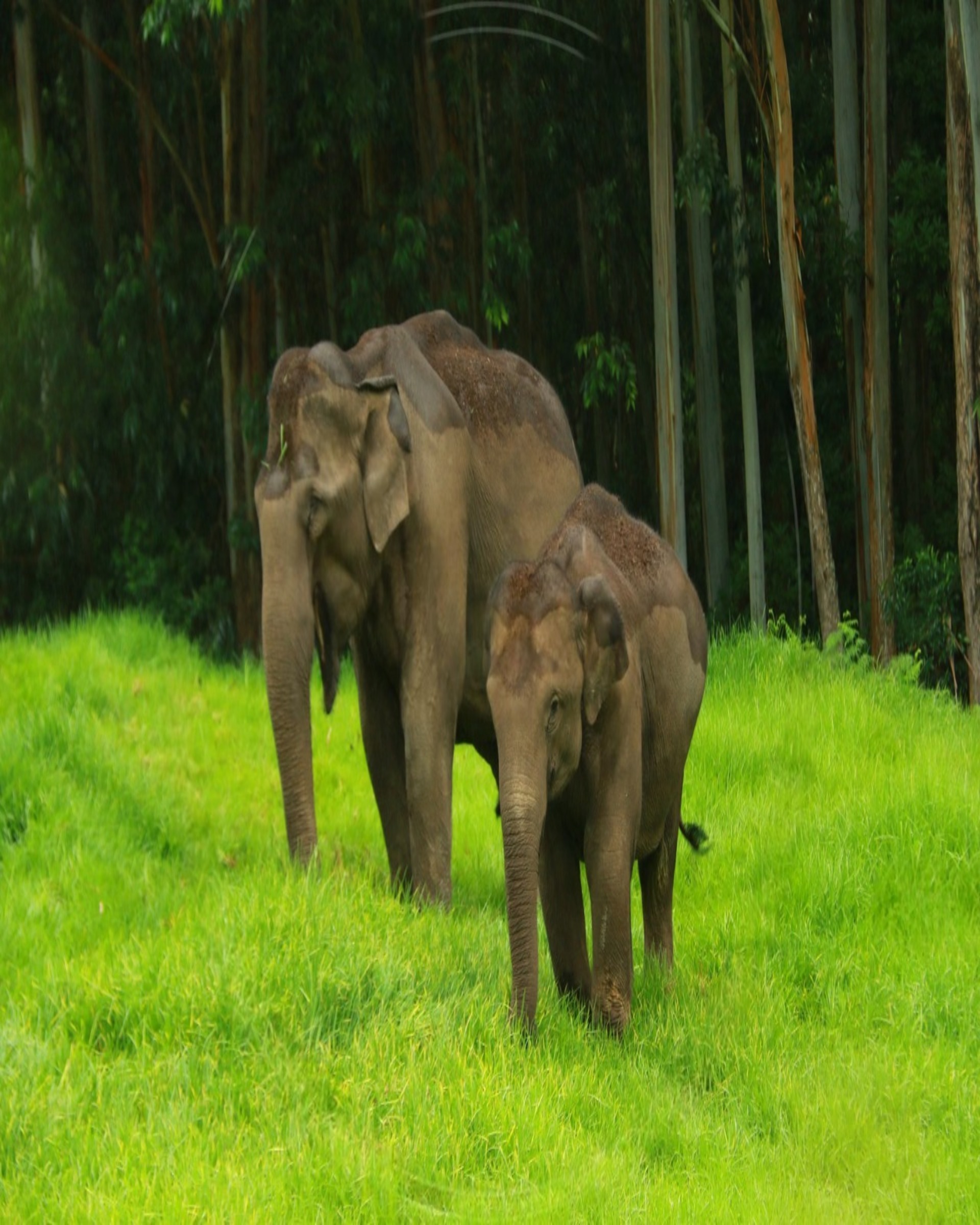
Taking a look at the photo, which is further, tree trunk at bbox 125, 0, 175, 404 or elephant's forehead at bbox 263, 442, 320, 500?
tree trunk at bbox 125, 0, 175, 404

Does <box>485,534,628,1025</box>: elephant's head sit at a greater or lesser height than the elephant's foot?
greater

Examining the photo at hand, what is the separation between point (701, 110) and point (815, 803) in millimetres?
7763

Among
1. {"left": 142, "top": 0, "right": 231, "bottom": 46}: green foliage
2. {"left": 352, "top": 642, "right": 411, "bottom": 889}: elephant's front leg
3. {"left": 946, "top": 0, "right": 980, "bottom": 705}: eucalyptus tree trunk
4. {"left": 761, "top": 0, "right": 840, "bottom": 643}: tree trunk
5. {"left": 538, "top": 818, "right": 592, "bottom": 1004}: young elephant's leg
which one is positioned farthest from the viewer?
{"left": 761, "top": 0, "right": 840, "bottom": 643}: tree trunk

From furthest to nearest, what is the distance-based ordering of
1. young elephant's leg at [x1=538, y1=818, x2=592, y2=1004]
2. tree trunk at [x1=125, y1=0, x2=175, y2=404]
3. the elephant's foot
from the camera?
1. tree trunk at [x1=125, y1=0, x2=175, y2=404]
2. young elephant's leg at [x1=538, y1=818, x2=592, y2=1004]
3. the elephant's foot

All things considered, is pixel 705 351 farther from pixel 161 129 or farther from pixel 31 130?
pixel 31 130

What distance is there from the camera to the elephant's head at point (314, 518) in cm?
677

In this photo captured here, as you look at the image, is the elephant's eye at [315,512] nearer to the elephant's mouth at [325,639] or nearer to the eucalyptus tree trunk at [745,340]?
the elephant's mouth at [325,639]

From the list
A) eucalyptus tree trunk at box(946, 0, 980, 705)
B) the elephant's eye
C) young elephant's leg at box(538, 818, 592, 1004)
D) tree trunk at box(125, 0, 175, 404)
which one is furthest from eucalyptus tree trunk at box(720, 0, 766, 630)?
young elephant's leg at box(538, 818, 592, 1004)

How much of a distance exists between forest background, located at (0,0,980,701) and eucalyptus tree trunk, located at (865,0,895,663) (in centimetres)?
3

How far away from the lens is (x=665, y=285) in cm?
1267

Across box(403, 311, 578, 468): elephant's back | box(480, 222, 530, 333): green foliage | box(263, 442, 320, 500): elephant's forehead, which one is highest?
box(480, 222, 530, 333): green foliage

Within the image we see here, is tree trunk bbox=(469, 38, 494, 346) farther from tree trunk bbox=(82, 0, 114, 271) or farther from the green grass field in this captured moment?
the green grass field

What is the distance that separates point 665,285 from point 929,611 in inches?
126

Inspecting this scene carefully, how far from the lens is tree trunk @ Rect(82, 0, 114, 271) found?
601 inches
